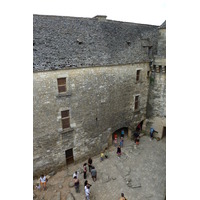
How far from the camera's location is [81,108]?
13180 millimetres

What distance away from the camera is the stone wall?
11.6 m

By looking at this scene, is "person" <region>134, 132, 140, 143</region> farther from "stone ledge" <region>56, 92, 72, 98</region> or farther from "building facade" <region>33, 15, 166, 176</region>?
"stone ledge" <region>56, 92, 72, 98</region>

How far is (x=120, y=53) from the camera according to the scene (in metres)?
14.6

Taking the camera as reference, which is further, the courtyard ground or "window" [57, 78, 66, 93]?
"window" [57, 78, 66, 93]

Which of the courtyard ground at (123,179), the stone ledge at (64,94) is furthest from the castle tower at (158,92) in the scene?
the stone ledge at (64,94)

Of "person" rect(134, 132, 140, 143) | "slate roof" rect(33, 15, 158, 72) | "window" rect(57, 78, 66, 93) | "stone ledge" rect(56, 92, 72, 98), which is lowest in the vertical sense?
"person" rect(134, 132, 140, 143)

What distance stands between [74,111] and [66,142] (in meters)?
2.67

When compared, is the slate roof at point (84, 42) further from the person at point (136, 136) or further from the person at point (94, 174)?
the person at point (94, 174)

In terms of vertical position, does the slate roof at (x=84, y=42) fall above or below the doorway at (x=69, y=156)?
above

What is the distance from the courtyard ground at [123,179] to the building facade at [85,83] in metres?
1.36

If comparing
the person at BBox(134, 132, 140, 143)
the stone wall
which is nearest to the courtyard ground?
the person at BBox(134, 132, 140, 143)

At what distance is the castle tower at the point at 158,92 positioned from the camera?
50.8 ft

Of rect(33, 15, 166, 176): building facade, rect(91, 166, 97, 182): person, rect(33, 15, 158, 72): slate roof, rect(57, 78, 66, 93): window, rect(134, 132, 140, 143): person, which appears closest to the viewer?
rect(33, 15, 158, 72): slate roof

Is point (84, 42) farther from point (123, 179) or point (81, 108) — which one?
point (123, 179)
